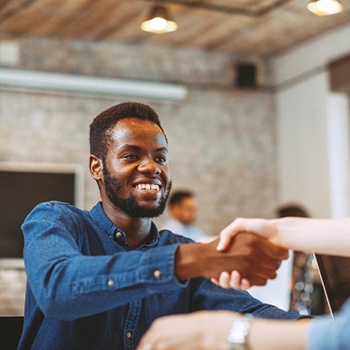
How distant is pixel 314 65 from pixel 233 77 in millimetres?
853

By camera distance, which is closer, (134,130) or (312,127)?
(134,130)

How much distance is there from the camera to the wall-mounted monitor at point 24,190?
6.02 m

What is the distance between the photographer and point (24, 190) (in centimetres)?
607

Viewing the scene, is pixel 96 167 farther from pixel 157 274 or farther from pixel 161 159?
pixel 157 274

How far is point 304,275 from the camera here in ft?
15.2

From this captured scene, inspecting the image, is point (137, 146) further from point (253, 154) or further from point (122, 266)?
point (253, 154)

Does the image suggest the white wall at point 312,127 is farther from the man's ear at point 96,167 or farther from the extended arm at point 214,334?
the extended arm at point 214,334

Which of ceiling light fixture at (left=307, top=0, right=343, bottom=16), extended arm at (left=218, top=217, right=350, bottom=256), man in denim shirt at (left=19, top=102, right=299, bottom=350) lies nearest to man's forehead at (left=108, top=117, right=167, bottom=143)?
man in denim shirt at (left=19, top=102, right=299, bottom=350)

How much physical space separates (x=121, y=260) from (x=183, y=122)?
18.0 feet

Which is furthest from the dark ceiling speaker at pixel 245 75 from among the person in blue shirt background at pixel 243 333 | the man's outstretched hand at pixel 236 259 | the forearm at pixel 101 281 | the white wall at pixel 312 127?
the person in blue shirt background at pixel 243 333

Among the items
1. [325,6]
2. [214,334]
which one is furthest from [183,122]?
[214,334]

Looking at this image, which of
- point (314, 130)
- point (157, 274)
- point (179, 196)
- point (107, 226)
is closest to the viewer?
point (157, 274)

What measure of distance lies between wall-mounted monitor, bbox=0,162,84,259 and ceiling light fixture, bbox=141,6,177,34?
5.63 ft

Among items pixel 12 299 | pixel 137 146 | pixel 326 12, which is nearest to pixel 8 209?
pixel 12 299
